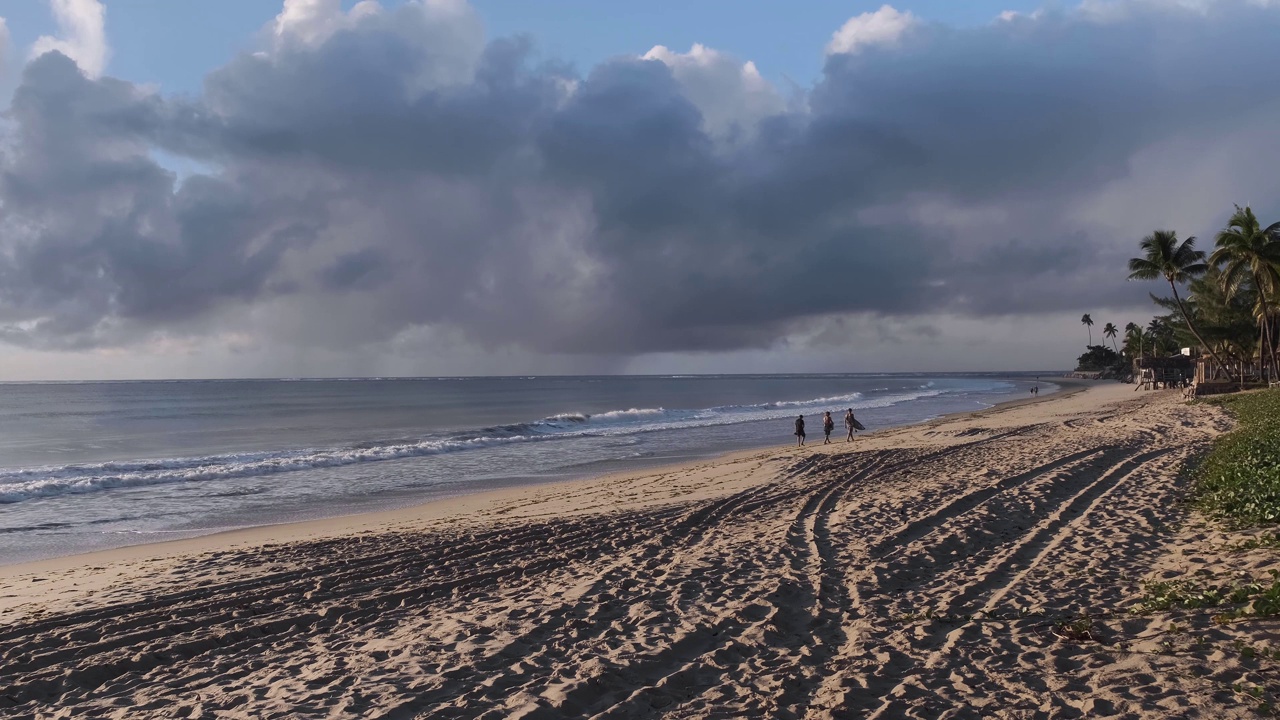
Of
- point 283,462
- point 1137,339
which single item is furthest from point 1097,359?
point 283,462

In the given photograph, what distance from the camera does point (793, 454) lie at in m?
24.3

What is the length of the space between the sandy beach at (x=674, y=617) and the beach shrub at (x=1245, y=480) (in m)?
0.43

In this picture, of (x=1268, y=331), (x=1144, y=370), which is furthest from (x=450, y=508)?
(x=1144, y=370)

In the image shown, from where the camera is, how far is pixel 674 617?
730 centimetres

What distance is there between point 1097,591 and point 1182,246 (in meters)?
49.0

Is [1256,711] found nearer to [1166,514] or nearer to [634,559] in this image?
[634,559]

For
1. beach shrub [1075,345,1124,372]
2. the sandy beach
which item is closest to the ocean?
the sandy beach

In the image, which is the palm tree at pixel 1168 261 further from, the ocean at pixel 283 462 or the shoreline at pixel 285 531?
the shoreline at pixel 285 531

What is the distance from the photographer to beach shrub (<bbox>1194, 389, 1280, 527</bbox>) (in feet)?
29.5

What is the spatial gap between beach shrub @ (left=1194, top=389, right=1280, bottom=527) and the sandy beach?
1.41 ft

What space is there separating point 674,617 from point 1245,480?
8824mm

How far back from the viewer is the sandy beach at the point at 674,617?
214 inches

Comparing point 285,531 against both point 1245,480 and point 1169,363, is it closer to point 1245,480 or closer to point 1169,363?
point 1245,480

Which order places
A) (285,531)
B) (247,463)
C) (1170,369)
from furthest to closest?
(1170,369) → (247,463) → (285,531)
